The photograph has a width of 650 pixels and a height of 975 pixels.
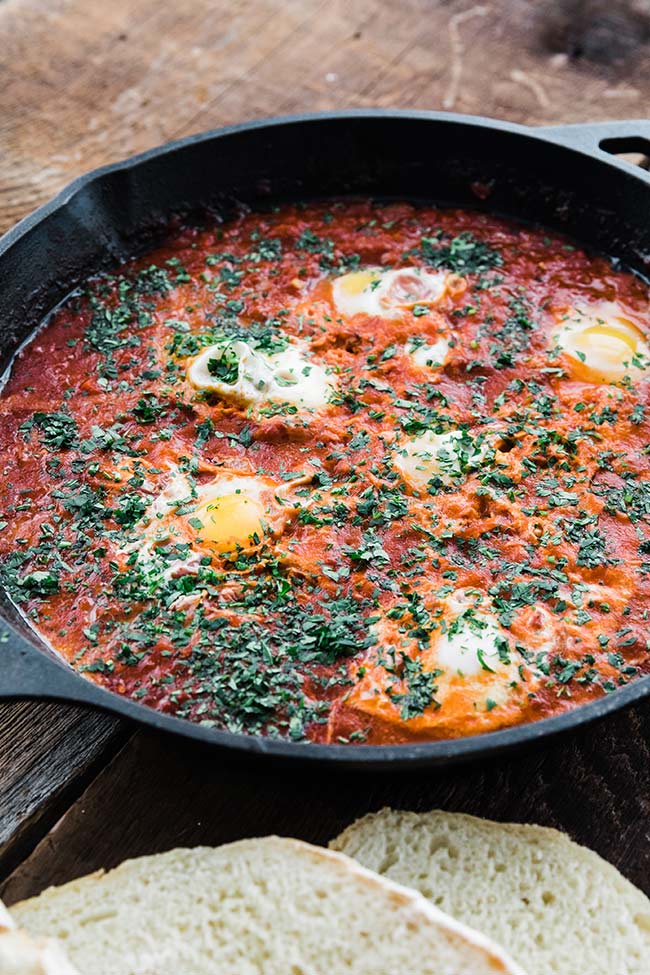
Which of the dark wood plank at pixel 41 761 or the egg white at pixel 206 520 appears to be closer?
the dark wood plank at pixel 41 761

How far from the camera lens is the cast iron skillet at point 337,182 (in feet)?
16.2

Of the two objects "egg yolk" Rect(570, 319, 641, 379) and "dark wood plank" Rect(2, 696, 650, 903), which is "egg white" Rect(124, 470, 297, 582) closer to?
"dark wood plank" Rect(2, 696, 650, 903)

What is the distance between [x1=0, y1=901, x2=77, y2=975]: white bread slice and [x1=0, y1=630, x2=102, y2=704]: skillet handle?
2.08ft

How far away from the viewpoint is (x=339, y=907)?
3.07 m

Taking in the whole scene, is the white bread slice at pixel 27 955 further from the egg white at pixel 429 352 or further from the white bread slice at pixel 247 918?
the egg white at pixel 429 352

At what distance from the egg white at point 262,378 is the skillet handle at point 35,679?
1771mm

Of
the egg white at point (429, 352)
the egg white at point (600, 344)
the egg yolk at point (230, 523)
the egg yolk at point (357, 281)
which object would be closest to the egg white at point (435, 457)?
the egg white at point (429, 352)

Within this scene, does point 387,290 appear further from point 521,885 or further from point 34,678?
point 521,885

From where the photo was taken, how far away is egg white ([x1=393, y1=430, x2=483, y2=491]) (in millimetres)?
4289

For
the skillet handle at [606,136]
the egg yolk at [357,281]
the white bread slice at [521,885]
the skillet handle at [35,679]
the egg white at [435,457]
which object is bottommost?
the white bread slice at [521,885]

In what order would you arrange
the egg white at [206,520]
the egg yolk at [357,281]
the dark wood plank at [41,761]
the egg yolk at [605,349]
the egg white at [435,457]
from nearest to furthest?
the dark wood plank at [41,761], the egg white at [206,520], the egg white at [435,457], the egg yolk at [605,349], the egg yolk at [357,281]

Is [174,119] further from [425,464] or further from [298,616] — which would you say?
[298,616]

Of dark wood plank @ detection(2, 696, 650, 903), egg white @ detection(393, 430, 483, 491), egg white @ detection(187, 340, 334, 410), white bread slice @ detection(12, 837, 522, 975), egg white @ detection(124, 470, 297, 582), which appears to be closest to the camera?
white bread slice @ detection(12, 837, 522, 975)

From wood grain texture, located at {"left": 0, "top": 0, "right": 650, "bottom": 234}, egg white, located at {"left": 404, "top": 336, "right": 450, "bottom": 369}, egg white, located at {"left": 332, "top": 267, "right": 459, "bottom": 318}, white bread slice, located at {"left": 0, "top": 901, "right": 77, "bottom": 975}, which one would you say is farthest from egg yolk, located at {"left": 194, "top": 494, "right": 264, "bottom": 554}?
wood grain texture, located at {"left": 0, "top": 0, "right": 650, "bottom": 234}
